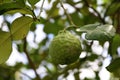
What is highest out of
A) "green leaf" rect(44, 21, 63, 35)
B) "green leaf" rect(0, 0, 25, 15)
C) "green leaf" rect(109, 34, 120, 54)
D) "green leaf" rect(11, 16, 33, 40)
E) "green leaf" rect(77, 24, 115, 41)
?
"green leaf" rect(0, 0, 25, 15)

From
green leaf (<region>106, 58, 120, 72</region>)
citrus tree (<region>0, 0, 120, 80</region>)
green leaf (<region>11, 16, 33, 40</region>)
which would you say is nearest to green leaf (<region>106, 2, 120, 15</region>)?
citrus tree (<region>0, 0, 120, 80</region>)

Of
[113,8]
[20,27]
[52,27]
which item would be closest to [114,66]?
[20,27]

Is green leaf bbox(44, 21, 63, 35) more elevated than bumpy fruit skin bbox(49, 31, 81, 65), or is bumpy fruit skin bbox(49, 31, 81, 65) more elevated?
bumpy fruit skin bbox(49, 31, 81, 65)

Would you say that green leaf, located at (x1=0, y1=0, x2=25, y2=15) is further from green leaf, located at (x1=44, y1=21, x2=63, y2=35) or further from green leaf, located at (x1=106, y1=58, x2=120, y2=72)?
green leaf, located at (x1=44, y1=21, x2=63, y2=35)

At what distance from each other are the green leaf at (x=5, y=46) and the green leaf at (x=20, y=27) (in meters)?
0.03

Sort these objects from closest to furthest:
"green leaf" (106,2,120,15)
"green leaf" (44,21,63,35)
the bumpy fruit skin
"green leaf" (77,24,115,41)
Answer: "green leaf" (77,24,115,41) < the bumpy fruit skin < "green leaf" (106,2,120,15) < "green leaf" (44,21,63,35)

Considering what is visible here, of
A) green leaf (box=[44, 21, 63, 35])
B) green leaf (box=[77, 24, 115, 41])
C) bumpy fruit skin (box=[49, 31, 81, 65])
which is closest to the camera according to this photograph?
green leaf (box=[77, 24, 115, 41])

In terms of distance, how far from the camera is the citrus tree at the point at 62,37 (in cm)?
122

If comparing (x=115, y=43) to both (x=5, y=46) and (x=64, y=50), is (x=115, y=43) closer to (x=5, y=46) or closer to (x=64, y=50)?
(x=64, y=50)

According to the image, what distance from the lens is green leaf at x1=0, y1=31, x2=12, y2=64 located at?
130cm

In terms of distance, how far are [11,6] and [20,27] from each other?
5.7 inches

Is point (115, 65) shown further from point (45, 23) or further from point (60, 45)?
point (45, 23)

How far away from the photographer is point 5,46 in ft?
4.28

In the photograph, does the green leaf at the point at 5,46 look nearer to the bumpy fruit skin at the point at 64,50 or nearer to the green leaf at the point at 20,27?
the green leaf at the point at 20,27
